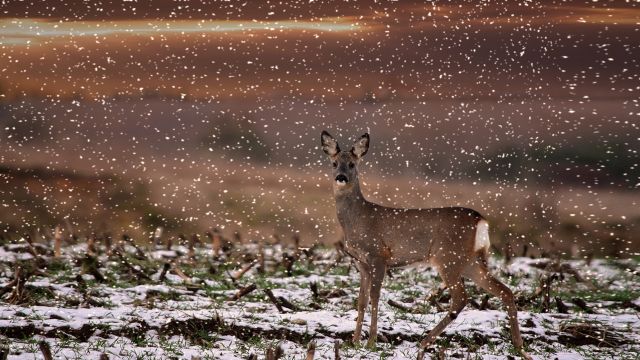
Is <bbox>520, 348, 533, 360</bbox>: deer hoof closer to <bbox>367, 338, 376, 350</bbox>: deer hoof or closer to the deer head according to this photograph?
<bbox>367, 338, 376, 350</bbox>: deer hoof

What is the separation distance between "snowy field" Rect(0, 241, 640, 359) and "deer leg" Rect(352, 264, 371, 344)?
9.1 inches

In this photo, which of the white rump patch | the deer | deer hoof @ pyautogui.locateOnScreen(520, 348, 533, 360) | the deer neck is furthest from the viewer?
the deer neck

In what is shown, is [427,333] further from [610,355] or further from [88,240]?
[88,240]

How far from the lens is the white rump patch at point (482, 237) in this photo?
9.72m

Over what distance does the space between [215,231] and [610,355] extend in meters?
8.43

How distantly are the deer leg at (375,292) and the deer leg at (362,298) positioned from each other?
11cm

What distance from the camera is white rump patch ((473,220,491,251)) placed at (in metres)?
9.72

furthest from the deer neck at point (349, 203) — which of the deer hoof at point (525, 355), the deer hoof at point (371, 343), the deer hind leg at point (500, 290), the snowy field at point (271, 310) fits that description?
the deer hoof at point (525, 355)

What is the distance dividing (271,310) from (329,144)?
207 cm

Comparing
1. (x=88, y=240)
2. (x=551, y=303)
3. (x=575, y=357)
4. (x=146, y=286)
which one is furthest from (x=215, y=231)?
(x=575, y=357)

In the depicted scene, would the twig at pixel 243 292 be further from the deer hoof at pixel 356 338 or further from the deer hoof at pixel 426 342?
the deer hoof at pixel 426 342

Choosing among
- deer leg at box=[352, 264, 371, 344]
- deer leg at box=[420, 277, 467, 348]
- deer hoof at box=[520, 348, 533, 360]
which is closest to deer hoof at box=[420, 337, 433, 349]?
deer leg at box=[420, 277, 467, 348]

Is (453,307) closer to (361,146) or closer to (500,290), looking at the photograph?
(500,290)

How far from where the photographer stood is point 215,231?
1587 cm
